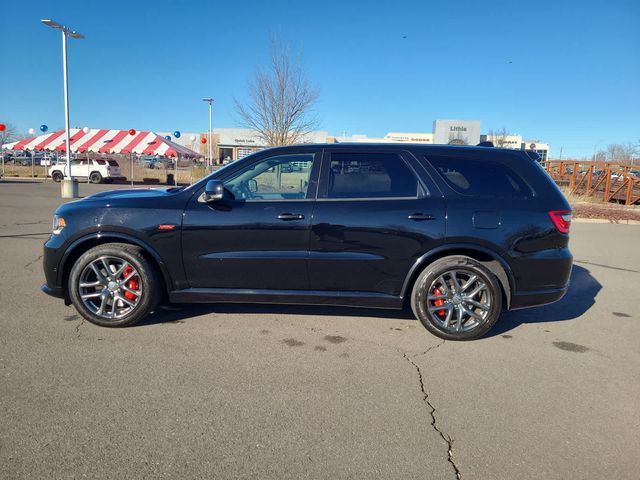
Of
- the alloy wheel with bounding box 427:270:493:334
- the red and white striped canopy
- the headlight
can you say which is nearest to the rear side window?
the alloy wheel with bounding box 427:270:493:334

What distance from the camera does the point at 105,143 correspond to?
28.8 m

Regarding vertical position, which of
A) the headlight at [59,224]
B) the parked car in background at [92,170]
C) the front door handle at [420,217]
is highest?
the parked car in background at [92,170]

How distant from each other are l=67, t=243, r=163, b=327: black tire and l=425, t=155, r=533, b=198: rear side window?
9.31 ft

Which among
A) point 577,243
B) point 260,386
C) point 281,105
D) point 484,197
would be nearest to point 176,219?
point 260,386

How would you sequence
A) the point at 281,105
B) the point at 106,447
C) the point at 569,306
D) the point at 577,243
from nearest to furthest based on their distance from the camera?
the point at 106,447 → the point at 569,306 → the point at 577,243 → the point at 281,105

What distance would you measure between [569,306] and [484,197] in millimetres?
2232

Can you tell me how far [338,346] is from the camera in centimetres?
397

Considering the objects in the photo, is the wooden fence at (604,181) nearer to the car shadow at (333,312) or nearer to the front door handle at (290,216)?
the car shadow at (333,312)

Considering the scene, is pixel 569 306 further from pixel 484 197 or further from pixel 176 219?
pixel 176 219

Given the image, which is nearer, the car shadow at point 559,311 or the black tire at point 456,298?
the black tire at point 456,298

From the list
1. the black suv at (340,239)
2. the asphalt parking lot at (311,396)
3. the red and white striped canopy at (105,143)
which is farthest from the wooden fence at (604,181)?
the red and white striped canopy at (105,143)

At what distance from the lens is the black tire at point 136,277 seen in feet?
13.6

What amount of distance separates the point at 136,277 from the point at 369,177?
2.39 meters

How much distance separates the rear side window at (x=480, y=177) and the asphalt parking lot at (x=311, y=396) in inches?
55.1
